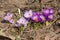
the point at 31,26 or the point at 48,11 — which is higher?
the point at 48,11

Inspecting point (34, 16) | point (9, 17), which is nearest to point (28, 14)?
point (34, 16)

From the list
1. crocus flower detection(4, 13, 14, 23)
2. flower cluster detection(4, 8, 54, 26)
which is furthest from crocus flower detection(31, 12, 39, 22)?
crocus flower detection(4, 13, 14, 23)

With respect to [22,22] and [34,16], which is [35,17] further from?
[22,22]

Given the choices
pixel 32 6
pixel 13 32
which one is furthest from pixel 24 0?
pixel 13 32

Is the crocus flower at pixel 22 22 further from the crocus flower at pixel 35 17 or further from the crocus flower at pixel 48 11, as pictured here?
the crocus flower at pixel 48 11

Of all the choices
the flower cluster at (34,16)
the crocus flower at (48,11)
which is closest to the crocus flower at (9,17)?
the flower cluster at (34,16)

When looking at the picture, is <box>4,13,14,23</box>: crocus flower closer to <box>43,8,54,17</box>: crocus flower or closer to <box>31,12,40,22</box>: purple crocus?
<box>31,12,40,22</box>: purple crocus

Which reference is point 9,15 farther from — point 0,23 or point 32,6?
point 32,6

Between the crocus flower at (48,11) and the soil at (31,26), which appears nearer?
the soil at (31,26)
